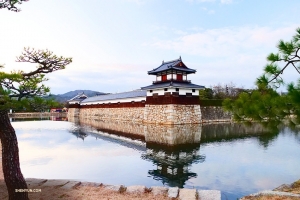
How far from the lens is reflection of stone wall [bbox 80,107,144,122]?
23806 millimetres

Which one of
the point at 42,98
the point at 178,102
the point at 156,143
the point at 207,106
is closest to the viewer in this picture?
the point at 42,98

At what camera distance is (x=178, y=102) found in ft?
63.6

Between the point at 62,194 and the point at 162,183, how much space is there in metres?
2.56

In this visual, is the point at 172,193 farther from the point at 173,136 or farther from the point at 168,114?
the point at 168,114

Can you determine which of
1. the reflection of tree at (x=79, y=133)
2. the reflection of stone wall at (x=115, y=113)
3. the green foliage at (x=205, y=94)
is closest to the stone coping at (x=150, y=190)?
the reflection of tree at (x=79, y=133)

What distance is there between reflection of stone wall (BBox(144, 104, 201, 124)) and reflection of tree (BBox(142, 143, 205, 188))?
26.1 ft

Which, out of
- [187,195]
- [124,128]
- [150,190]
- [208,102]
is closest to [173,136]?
[124,128]

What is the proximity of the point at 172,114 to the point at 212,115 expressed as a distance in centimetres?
694

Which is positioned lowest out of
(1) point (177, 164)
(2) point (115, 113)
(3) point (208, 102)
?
(1) point (177, 164)

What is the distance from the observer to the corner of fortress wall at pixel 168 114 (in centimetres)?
1930

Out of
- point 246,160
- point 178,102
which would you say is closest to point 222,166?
point 246,160

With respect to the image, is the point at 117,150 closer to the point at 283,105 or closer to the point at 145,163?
the point at 145,163

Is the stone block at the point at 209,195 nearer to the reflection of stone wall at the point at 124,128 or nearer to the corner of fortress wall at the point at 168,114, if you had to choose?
the reflection of stone wall at the point at 124,128

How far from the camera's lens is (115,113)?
28391 mm
